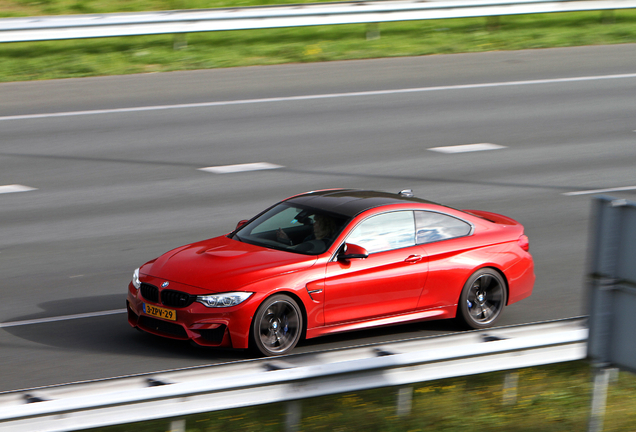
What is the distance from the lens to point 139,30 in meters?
21.0

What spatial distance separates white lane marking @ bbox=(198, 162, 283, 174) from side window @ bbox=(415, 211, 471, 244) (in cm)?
632

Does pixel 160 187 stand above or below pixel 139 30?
below

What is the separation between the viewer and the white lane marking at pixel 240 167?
1516 cm

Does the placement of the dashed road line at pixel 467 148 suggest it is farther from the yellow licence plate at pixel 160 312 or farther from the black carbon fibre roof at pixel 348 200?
the yellow licence plate at pixel 160 312

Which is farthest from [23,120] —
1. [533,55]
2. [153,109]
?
[533,55]

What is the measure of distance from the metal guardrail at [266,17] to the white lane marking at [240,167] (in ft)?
22.6

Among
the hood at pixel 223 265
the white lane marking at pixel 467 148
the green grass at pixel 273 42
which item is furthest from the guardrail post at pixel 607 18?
the hood at pixel 223 265

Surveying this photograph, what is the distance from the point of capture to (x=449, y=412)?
6.56m

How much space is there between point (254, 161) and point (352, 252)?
7362 millimetres

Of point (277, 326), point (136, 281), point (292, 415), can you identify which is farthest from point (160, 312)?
point (292, 415)

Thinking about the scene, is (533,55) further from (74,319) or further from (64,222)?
(74,319)

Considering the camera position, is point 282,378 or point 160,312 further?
point 160,312

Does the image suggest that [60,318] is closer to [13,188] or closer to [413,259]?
[413,259]

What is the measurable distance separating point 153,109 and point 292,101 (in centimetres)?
291
